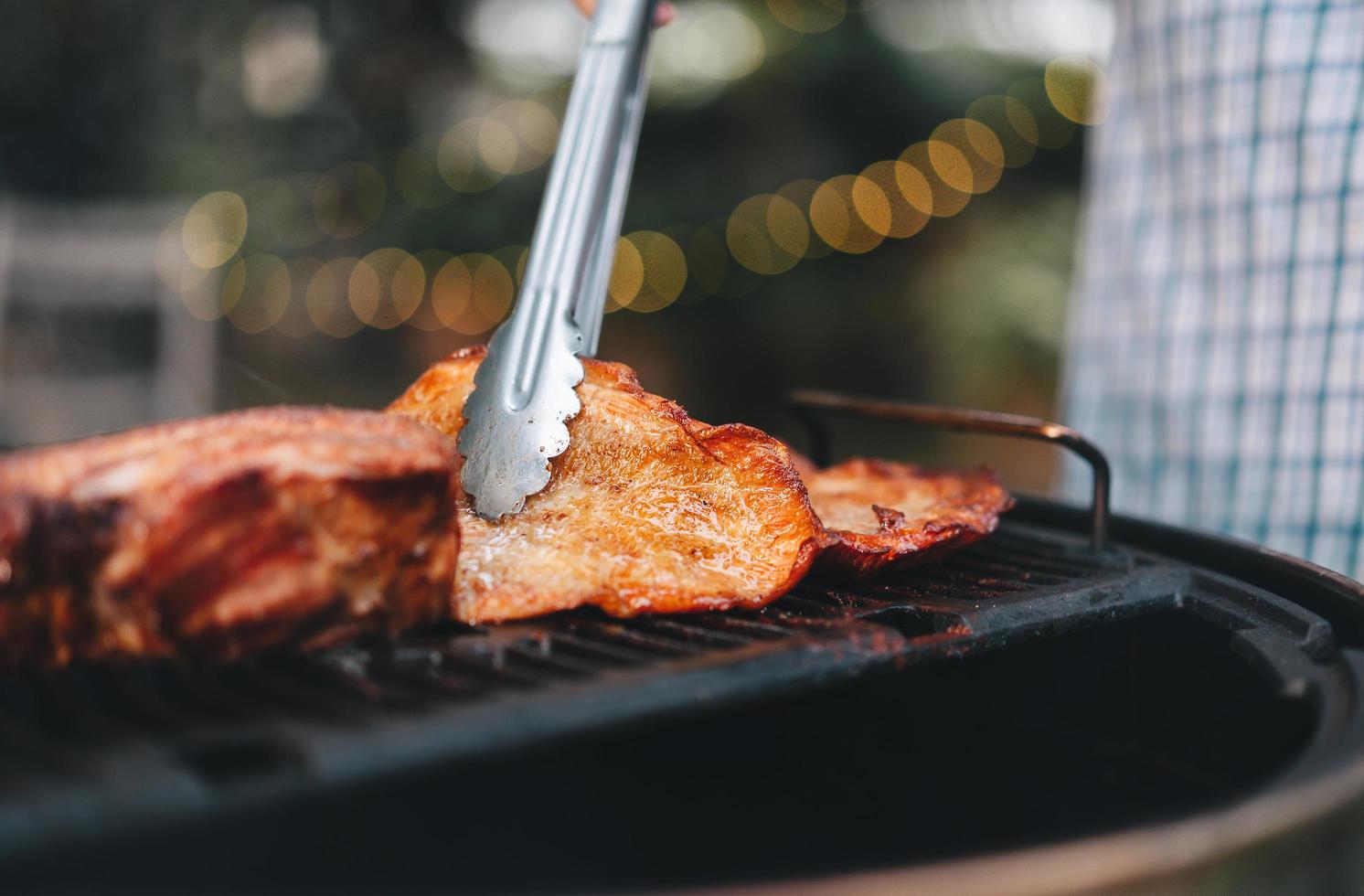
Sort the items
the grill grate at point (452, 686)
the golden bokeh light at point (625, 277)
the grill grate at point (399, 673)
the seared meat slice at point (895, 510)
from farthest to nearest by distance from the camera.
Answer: the golden bokeh light at point (625, 277) → the seared meat slice at point (895, 510) → the grill grate at point (399, 673) → the grill grate at point (452, 686)

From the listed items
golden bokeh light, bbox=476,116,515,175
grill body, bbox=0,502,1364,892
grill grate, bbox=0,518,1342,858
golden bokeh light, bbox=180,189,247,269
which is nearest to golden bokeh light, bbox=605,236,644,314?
golden bokeh light, bbox=476,116,515,175

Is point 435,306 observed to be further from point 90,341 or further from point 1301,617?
point 1301,617

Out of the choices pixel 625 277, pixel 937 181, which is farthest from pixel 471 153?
pixel 937 181

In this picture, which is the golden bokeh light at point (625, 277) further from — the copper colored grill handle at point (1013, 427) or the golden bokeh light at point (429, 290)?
the copper colored grill handle at point (1013, 427)

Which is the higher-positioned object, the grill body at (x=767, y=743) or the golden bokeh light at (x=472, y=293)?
the golden bokeh light at (x=472, y=293)

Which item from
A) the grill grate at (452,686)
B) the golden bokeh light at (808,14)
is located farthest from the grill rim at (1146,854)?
the golden bokeh light at (808,14)

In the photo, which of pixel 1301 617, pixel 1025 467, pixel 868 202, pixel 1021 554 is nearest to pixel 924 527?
pixel 1021 554

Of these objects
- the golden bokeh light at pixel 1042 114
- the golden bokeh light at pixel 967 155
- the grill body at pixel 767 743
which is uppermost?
the golden bokeh light at pixel 1042 114
